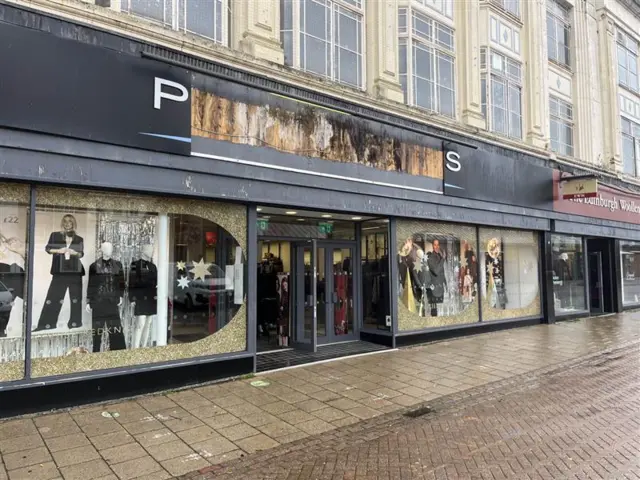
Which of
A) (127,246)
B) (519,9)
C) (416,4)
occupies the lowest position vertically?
(127,246)

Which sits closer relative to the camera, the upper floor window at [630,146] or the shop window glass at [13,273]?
the shop window glass at [13,273]

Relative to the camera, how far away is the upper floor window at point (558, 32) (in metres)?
16.3

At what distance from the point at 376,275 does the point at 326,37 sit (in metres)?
5.35

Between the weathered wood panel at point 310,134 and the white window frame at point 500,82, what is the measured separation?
3.81 m

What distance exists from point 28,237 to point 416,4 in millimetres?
10445

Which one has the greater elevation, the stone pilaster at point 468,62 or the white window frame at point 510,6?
the white window frame at point 510,6

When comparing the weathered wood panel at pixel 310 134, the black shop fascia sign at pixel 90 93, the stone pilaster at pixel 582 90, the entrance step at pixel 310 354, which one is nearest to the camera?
the black shop fascia sign at pixel 90 93

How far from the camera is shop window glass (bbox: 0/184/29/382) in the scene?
570 cm

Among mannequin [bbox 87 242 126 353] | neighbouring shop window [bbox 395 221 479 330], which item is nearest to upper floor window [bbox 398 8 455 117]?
neighbouring shop window [bbox 395 221 479 330]

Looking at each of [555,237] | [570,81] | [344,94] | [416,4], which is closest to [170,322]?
[344,94]

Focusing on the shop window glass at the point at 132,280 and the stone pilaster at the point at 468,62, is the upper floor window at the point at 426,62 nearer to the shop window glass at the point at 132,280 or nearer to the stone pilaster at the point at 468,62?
the stone pilaster at the point at 468,62

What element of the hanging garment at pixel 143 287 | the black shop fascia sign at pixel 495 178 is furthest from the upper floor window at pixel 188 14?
the black shop fascia sign at pixel 495 178

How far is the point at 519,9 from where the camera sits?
14969mm

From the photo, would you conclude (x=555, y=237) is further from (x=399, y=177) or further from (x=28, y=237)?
(x=28, y=237)
